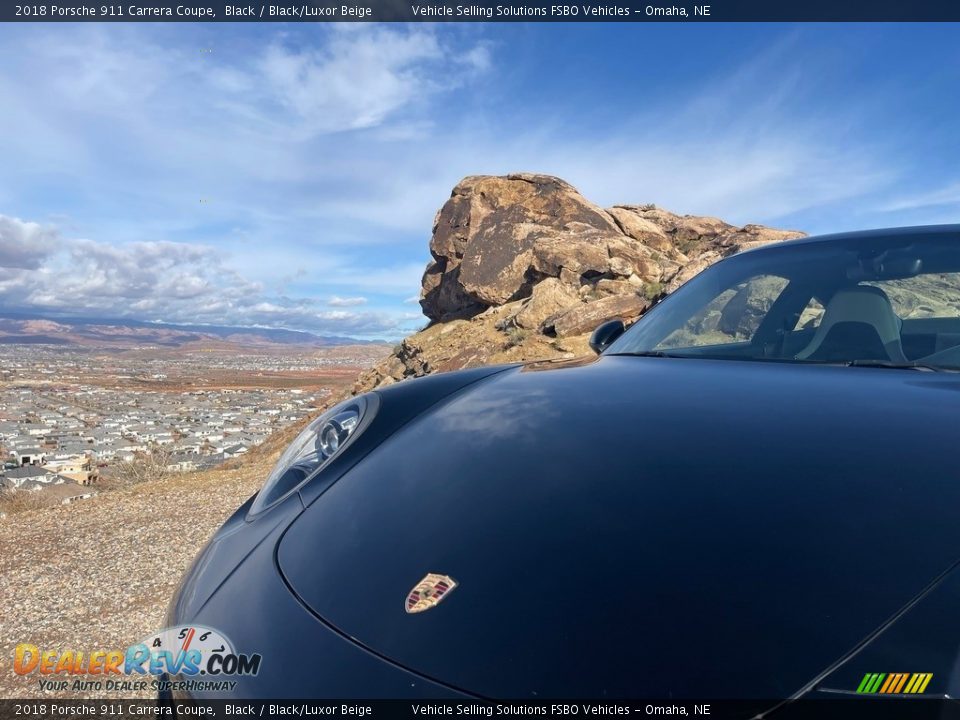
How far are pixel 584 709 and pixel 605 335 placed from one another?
2241 millimetres

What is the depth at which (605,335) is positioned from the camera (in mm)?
2879

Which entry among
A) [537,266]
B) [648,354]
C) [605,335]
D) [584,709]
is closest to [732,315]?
[605,335]

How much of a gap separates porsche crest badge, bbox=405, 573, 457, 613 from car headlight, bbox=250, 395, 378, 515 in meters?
0.68

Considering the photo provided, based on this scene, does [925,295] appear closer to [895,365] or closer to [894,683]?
[895,365]

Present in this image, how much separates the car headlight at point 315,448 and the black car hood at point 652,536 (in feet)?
0.63

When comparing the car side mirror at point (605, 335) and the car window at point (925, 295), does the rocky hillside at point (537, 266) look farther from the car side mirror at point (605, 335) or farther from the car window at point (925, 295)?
the car window at point (925, 295)

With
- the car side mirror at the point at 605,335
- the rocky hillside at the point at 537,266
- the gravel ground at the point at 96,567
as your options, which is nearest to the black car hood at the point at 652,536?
the car side mirror at the point at 605,335

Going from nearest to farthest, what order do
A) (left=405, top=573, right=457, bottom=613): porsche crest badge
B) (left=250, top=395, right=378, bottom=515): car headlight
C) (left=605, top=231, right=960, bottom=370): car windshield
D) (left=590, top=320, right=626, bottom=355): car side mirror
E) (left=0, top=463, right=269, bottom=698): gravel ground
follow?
(left=405, top=573, right=457, bottom=613): porsche crest badge, (left=250, top=395, right=378, bottom=515): car headlight, (left=605, top=231, right=960, bottom=370): car windshield, (left=590, top=320, right=626, bottom=355): car side mirror, (left=0, top=463, right=269, bottom=698): gravel ground

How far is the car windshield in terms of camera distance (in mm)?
1973

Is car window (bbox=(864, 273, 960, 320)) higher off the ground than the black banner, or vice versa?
car window (bbox=(864, 273, 960, 320))

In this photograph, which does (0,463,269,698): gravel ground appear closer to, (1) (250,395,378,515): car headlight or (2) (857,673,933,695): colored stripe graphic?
(1) (250,395,378,515): car headlight

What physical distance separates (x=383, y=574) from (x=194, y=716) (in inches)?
13.9

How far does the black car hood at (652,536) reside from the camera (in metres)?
0.79

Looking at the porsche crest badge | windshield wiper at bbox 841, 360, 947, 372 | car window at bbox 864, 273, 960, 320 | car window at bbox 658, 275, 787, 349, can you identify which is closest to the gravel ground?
the porsche crest badge
